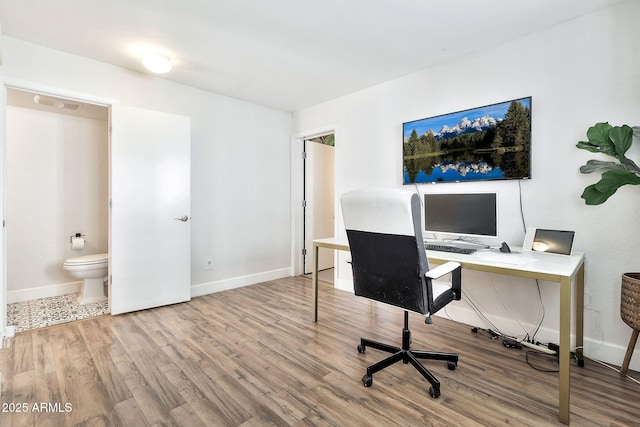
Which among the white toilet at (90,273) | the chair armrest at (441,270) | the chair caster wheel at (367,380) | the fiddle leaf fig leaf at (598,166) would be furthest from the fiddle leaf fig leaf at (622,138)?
the white toilet at (90,273)

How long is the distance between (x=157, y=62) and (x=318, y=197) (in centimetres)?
282

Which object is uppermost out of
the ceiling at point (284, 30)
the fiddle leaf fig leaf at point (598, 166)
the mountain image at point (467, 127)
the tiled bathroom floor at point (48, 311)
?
the ceiling at point (284, 30)

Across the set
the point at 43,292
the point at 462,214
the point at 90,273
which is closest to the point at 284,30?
the point at 462,214

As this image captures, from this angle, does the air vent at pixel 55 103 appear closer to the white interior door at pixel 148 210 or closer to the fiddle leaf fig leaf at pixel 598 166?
the white interior door at pixel 148 210

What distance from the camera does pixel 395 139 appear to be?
3.35 m

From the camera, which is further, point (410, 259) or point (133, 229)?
point (133, 229)

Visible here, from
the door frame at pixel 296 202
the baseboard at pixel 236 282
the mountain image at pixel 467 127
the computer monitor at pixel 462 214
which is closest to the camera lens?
the computer monitor at pixel 462 214

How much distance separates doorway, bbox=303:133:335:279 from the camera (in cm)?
478

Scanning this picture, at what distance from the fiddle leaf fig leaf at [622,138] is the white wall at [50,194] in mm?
5153

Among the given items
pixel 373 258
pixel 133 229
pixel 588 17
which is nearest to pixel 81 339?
A: pixel 133 229

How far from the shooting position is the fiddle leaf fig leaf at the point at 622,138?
6.20 feet

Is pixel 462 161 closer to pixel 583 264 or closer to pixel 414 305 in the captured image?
pixel 583 264

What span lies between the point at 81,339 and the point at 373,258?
2.42m

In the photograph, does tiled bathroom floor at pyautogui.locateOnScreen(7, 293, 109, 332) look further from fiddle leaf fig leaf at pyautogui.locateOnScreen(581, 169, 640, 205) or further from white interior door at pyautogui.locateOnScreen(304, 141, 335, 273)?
fiddle leaf fig leaf at pyautogui.locateOnScreen(581, 169, 640, 205)
